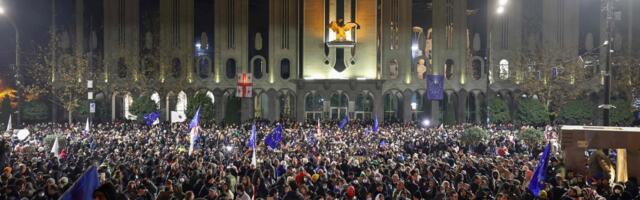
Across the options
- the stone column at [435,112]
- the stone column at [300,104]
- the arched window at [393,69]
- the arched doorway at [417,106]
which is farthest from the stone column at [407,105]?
the stone column at [300,104]

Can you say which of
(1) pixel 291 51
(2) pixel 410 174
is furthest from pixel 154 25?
(2) pixel 410 174

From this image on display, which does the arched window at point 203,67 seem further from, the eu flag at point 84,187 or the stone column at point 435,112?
the eu flag at point 84,187

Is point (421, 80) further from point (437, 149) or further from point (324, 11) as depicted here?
point (437, 149)

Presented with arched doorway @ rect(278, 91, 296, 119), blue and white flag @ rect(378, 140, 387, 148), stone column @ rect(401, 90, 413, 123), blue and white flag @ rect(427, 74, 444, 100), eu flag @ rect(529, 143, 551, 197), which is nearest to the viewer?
eu flag @ rect(529, 143, 551, 197)

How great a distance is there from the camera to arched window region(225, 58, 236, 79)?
56.7 m

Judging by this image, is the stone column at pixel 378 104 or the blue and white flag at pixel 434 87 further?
the stone column at pixel 378 104

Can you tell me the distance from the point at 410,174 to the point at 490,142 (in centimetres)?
1453

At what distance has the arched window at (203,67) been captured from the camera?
186 ft

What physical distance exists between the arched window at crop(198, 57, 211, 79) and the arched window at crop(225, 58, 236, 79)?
1773mm

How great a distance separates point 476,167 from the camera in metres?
17.7

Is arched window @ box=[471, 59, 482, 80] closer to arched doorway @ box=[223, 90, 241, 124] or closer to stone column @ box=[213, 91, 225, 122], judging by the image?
arched doorway @ box=[223, 90, 241, 124]

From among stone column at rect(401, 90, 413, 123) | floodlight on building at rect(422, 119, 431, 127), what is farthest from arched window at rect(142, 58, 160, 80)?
floodlight on building at rect(422, 119, 431, 127)

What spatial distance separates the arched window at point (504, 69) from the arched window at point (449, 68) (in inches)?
165

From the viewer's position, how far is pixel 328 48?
181 feet
